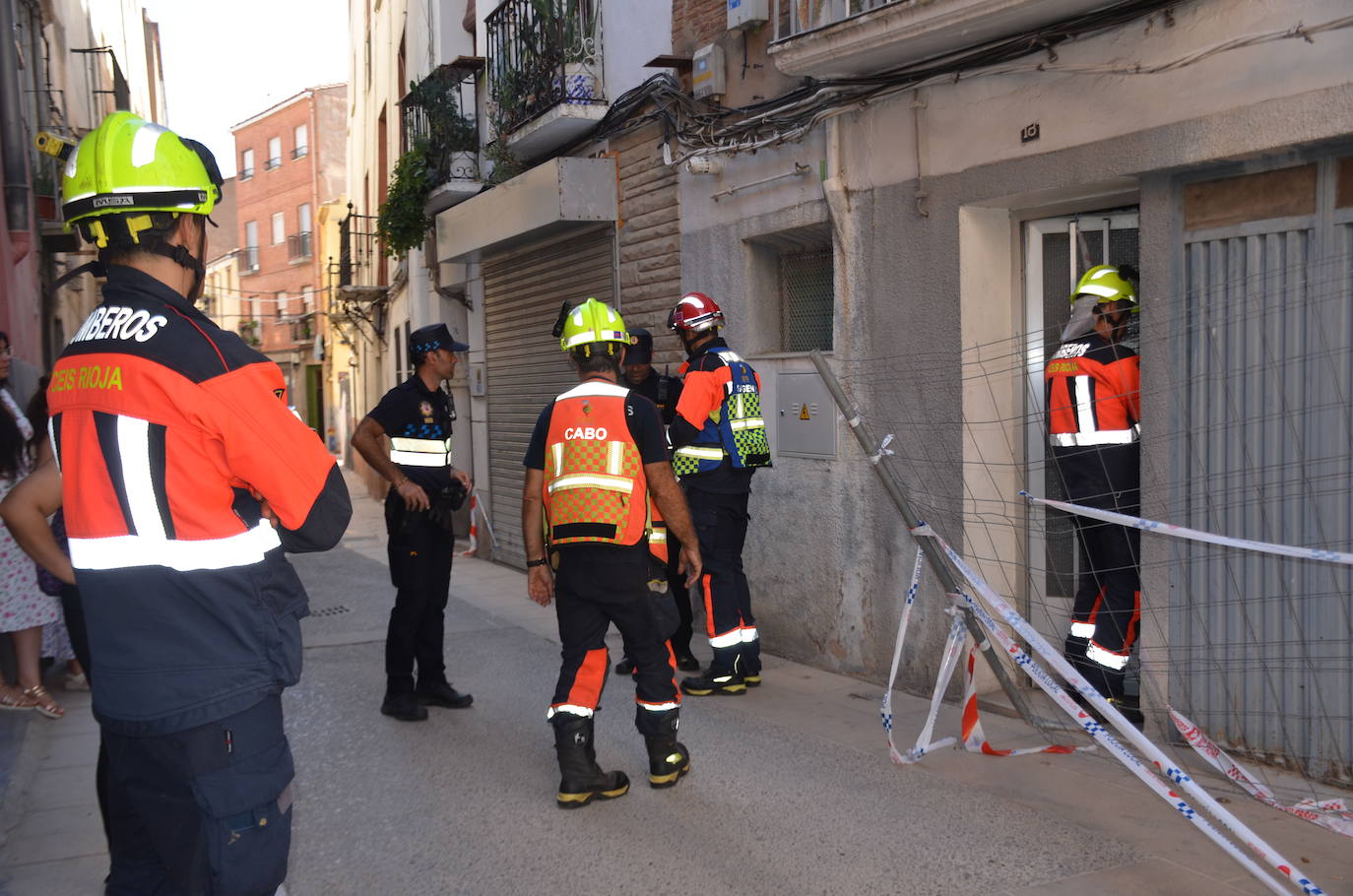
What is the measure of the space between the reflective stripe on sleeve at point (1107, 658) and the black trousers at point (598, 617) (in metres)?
2.17

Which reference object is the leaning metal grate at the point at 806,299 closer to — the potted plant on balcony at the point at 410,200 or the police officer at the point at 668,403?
the police officer at the point at 668,403

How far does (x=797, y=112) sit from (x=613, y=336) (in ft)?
9.36

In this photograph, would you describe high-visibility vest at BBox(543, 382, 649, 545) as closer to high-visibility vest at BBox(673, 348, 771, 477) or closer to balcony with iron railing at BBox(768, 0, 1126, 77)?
high-visibility vest at BBox(673, 348, 771, 477)

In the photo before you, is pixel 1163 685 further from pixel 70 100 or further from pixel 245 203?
pixel 245 203

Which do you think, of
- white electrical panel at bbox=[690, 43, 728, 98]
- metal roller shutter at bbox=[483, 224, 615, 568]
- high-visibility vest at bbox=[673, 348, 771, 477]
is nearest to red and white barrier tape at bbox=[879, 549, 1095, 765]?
high-visibility vest at bbox=[673, 348, 771, 477]

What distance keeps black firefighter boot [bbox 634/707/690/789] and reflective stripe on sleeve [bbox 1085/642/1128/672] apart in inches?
83.2

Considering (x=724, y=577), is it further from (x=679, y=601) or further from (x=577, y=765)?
(x=577, y=765)

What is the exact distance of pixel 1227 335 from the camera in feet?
16.1

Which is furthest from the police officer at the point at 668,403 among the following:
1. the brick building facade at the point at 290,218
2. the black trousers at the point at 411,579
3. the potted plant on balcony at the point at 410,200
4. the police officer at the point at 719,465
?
the brick building facade at the point at 290,218

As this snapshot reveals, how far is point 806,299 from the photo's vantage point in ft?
25.8

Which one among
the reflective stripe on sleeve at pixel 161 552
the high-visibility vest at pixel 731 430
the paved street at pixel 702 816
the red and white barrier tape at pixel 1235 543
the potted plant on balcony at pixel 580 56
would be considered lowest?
the paved street at pixel 702 816

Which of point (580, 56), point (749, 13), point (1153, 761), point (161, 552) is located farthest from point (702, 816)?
point (580, 56)

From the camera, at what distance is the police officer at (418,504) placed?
6.20m

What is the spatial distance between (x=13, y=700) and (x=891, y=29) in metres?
5.84
